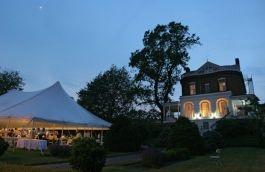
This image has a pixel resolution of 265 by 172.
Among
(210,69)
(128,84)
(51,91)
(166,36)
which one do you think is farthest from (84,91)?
(51,91)

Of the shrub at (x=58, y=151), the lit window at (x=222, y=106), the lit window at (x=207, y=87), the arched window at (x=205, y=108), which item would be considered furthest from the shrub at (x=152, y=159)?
the lit window at (x=207, y=87)

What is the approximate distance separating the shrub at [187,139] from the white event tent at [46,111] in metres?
5.70

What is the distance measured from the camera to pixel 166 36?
1753 inches

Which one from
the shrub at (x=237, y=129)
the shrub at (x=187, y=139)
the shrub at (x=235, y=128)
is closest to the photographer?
the shrub at (x=187, y=139)

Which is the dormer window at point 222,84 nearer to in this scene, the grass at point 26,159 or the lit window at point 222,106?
the lit window at point 222,106

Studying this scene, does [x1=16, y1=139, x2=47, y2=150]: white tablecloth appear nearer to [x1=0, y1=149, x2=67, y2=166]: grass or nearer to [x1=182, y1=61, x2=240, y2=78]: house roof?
[x1=0, y1=149, x2=67, y2=166]: grass

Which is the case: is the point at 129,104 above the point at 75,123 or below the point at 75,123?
above

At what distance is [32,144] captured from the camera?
20078 mm

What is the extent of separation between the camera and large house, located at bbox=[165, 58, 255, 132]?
128 feet

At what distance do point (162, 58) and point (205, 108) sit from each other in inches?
356

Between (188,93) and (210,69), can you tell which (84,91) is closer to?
(188,93)

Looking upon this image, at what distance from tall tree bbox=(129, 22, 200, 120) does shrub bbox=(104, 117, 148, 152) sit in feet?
63.9

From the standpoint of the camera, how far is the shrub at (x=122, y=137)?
24.8 metres

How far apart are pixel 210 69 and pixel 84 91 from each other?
19536 millimetres
